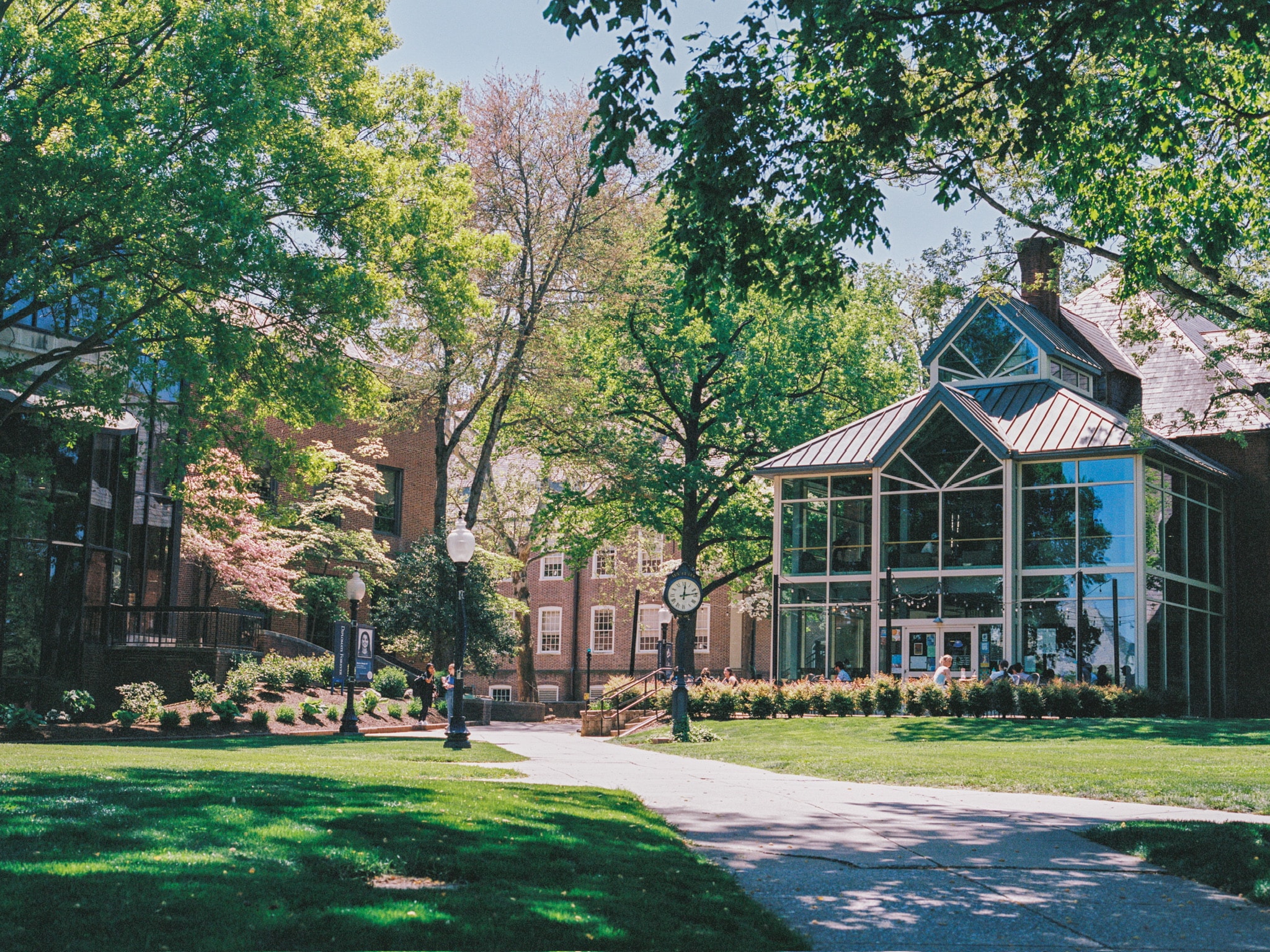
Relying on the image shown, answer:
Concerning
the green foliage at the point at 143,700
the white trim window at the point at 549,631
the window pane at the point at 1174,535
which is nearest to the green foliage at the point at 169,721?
the green foliage at the point at 143,700

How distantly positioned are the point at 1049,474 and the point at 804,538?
714 centimetres

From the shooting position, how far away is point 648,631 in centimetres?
5622

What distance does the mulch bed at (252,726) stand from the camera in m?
20.3

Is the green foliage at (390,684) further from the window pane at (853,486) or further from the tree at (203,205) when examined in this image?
the window pane at (853,486)

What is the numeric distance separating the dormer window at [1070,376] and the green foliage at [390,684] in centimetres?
1956

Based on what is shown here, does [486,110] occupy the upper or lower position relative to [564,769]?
upper

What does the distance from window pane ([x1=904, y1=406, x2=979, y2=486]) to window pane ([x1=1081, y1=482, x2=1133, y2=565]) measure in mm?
3254

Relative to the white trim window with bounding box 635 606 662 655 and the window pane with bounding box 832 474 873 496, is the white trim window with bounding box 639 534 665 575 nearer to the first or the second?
the white trim window with bounding box 635 606 662 655

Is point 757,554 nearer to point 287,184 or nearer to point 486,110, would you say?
point 486,110

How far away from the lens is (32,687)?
23.9 m

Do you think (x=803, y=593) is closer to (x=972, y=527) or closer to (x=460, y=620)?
(x=972, y=527)

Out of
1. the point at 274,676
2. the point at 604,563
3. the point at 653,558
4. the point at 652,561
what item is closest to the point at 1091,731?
the point at 274,676

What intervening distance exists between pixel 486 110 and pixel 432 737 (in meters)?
18.4

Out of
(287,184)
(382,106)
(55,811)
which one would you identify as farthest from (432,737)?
(55,811)
